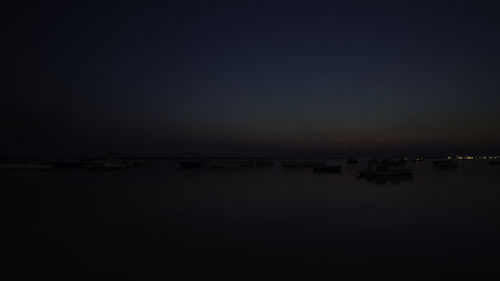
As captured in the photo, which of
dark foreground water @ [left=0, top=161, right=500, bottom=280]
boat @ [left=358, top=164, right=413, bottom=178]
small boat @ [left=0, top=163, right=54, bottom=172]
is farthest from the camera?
small boat @ [left=0, top=163, right=54, bottom=172]

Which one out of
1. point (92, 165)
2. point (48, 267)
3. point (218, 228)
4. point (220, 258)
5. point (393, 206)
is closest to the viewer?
point (48, 267)

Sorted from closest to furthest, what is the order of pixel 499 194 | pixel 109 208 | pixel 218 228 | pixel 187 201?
pixel 218 228
pixel 109 208
pixel 187 201
pixel 499 194

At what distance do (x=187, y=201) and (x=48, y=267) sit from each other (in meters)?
12.4

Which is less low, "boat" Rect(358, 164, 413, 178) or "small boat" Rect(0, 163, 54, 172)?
"small boat" Rect(0, 163, 54, 172)

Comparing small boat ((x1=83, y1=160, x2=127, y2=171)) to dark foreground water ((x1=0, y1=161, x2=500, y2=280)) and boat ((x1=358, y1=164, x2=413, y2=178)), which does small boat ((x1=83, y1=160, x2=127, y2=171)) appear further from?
boat ((x1=358, y1=164, x2=413, y2=178))

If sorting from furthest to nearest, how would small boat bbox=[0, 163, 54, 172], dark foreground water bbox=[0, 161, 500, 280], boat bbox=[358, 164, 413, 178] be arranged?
1. small boat bbox=[0, 163, 54, 172]
2. boat bbox=[358, 164, 413, 178]
3. dark foreground water bbox=[0, 161, 500, 280]

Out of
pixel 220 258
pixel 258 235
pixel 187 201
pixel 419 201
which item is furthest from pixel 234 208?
pixel 419 201

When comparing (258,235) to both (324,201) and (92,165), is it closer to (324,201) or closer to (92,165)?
(324,201)

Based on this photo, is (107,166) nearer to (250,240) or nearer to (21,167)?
(21,167)

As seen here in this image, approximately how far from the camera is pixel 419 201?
70.2ft

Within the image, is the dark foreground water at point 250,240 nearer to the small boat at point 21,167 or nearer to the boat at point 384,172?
the boat at point 384,172

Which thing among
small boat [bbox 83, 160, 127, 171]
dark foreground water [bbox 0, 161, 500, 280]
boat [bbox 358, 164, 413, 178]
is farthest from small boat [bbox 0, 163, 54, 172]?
boat [bbox 358, 164, 413, 178]

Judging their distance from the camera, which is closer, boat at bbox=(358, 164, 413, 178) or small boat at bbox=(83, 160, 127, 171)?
boat at bbox=(358, 164, 413, 178)

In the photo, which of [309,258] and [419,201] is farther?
[419,201]
